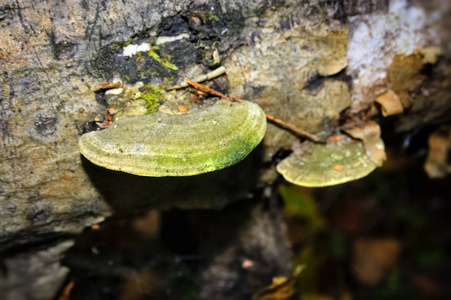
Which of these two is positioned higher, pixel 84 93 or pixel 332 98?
pixel 84 93

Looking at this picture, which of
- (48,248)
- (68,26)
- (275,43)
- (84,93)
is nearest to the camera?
(68,26)

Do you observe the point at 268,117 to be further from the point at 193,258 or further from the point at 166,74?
the point at 193,258

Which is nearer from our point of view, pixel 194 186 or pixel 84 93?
pixel 84 93

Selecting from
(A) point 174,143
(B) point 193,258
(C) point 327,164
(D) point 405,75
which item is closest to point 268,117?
(C) point 327,164

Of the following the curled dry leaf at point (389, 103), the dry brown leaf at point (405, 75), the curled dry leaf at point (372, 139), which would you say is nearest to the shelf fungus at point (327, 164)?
the curled dry leaf at point (372, 139)

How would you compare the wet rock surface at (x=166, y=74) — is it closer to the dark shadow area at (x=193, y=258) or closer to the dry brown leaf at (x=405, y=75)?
the dry brown leaf at (x=405, y=75)

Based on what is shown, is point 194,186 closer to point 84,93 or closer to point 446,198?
point 84,93

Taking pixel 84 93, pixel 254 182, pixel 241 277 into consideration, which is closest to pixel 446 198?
pixel 241 277
